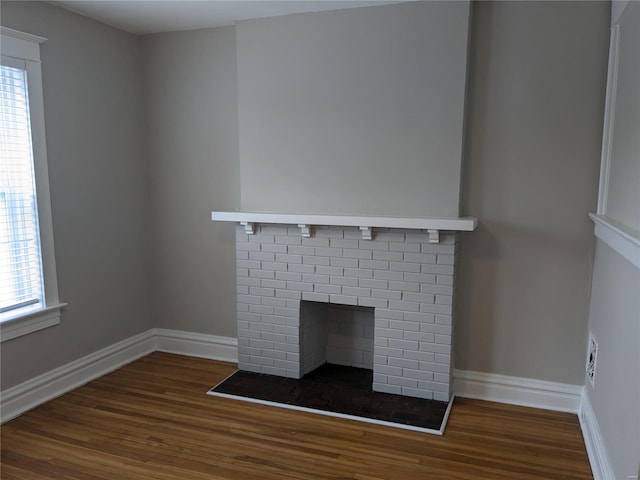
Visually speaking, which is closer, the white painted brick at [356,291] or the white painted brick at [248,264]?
the white painted brick at [356,291]

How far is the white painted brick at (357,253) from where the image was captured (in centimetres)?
316

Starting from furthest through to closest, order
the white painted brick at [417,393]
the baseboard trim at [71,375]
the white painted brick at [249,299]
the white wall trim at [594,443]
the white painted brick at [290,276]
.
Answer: the white painted brick at [249,299] < the white painted brick at [290,276] < the white painted brick at [417,393] < the baseboard trim at [71,375] < the white wall trim at [594,443]

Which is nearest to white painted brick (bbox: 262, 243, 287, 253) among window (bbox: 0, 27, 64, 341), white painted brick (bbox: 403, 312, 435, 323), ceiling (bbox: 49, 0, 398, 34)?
white painted brick (bbox: 403, 312, 435, 323)

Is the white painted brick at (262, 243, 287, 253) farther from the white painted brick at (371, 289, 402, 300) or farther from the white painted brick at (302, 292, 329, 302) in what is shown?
the white painted brick at (371, 289, 402, 300)

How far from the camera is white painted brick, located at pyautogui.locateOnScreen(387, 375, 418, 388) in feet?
10.3

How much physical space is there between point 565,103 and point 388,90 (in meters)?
1.03

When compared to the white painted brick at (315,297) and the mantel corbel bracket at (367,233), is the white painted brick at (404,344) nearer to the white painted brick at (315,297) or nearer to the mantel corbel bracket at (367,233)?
the white painted brick at (315,297)

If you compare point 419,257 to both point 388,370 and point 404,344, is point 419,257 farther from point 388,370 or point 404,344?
point 388,370

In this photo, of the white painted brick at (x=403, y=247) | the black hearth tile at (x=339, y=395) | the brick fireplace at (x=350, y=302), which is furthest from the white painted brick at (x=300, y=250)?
the black hearth tile at (x=339, y=395)

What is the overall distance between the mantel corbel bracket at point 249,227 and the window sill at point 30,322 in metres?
1.26

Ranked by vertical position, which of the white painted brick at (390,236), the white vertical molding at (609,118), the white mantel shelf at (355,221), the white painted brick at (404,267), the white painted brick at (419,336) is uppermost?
the white vertical molding at (609,118)

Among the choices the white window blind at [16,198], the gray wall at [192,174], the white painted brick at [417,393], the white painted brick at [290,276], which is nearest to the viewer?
the white window blind at [16,198]

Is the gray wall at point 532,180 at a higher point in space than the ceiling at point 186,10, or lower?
lower

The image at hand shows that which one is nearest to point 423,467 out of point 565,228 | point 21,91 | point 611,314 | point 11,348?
point 611,314
